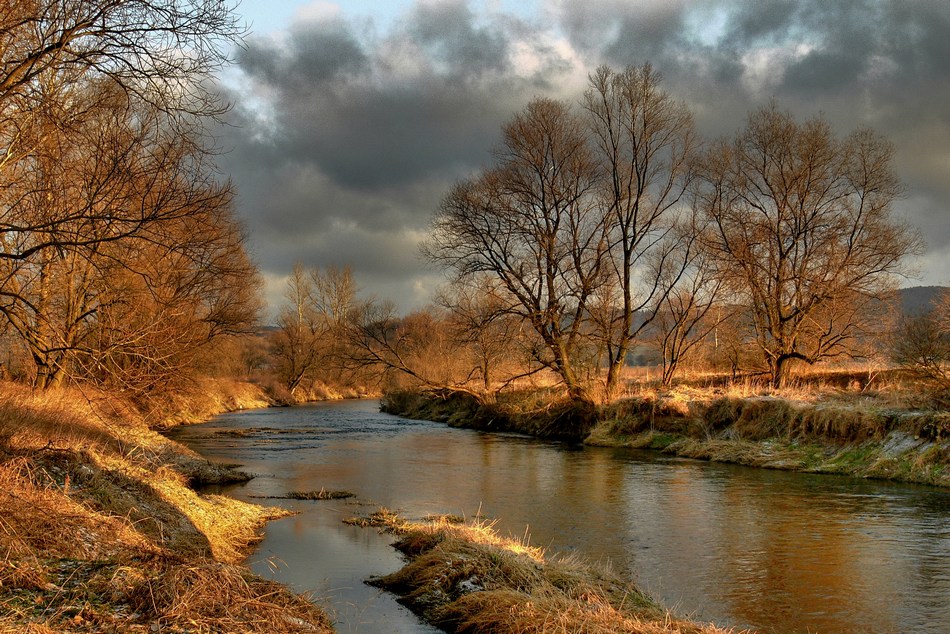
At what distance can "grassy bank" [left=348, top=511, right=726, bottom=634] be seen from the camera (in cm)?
568

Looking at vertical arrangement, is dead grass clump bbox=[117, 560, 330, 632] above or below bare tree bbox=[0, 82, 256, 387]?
below

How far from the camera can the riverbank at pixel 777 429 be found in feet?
51.8

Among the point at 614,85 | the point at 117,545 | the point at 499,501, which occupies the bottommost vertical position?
the point at 499,501

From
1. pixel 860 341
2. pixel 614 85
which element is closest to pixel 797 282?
pixel 860 341

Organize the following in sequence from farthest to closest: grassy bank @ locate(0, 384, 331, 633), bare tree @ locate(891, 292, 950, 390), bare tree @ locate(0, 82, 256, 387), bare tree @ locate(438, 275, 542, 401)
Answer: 1. bare tree @ locate(438, 275, 542, 401)
2. bare tree @ locate(891, 292, 950, 390)
3. bare tree @ locate(0, 82, 256, 387)
4. grassy bank @ locate(0, 384, 331, 633)

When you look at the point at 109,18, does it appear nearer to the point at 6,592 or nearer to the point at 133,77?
the point at 133,77

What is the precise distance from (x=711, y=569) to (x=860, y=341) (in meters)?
21.6

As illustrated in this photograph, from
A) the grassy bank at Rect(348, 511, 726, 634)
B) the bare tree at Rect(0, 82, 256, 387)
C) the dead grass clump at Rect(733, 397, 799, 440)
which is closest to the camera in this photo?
the grassy bank at Rect(348, 511, 726, 634)

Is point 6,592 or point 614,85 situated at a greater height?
point 614,85

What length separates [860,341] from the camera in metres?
26.6

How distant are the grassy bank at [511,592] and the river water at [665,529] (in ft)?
1.32

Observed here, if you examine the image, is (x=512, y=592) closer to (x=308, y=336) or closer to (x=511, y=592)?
(x=511, y=592)

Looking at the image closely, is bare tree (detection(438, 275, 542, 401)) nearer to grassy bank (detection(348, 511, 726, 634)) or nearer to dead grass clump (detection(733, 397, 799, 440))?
dead grass clump (detection(733, 397, 799, 440))

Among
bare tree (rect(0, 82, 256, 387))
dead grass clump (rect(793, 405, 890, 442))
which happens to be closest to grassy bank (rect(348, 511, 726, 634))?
bare tree (rect(0, 82, 256, 387))
